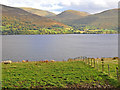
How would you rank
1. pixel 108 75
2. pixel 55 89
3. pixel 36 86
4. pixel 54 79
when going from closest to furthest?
pixel 55 89
pixel 36 86
pixel 54 79
pixel 108 75

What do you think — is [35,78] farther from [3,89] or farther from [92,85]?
[92,85]

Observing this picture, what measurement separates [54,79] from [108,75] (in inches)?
346

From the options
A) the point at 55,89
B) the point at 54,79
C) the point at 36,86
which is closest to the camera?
the point at 55,89

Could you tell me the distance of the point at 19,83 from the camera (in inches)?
929

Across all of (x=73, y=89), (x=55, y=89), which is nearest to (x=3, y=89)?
(x=55, y=89)

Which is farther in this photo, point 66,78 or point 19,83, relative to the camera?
point 66,78

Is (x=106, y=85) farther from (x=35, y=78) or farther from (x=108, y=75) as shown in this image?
(x=35, y=78)

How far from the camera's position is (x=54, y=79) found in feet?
82.3

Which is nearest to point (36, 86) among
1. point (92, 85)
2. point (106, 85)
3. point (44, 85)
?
point (44, 85)

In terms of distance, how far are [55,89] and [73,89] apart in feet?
7.25

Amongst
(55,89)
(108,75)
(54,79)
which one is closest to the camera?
(55,89)

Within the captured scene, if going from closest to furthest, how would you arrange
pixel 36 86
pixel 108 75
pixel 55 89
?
pixel 55 89, pixel 36 86, pixel 108 75

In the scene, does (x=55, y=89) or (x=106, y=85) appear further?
(x=106, y=85)

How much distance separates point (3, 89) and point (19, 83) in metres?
2.58
